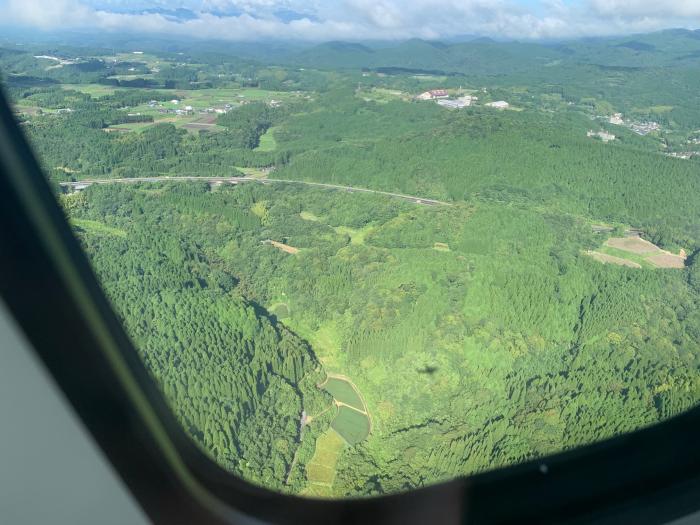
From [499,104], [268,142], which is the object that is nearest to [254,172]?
[268,142]

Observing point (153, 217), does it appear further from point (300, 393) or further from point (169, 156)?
point (300, 393)

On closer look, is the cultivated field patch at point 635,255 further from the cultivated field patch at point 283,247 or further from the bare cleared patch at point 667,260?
the cultivated field patch at point 283,247

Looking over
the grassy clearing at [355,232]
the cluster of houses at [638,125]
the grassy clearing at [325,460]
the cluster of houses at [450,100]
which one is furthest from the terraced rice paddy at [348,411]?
the cluster of houses at [638,125]

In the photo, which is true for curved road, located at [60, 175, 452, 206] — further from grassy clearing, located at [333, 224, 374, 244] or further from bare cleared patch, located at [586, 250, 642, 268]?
bare cleared patch, located at [586, 250, 642, 268]

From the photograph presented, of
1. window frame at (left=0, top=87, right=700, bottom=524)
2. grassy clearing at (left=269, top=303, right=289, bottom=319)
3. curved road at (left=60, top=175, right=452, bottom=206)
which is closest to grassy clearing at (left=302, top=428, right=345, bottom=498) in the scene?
window frame at (left=0, top=87, right=700, bottom=524)

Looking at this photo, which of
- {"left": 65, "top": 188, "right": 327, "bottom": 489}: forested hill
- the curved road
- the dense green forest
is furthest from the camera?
the curved road

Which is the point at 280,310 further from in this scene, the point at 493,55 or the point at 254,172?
the point at 493,55
